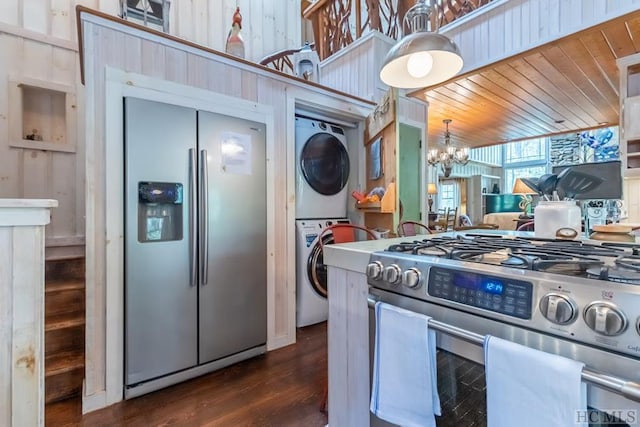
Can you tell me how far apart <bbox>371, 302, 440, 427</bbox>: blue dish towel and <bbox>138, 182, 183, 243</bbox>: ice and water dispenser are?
4.80ft

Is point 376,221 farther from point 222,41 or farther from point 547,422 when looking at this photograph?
point 222,41

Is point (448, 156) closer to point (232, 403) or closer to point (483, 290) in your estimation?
point (232, 403)

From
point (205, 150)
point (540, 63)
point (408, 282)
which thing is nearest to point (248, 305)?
point (205, 150)

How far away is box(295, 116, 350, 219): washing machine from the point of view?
9.64 feet

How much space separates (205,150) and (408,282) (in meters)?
1.63

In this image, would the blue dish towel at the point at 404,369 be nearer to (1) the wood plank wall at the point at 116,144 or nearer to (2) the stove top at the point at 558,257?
(2) the stove top at the point at 558,257

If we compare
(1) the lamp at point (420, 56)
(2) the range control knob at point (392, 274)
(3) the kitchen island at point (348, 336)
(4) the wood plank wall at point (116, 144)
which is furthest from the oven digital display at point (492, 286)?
(4) the wood plank wall at point (116, 144)

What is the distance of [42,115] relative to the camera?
9.52 ft

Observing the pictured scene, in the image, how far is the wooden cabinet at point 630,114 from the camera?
2.58 meters

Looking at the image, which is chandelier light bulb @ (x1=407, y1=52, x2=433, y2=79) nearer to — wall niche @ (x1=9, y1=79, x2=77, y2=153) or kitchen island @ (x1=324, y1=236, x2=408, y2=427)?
kitchen island @ (x1=324, y1=236, x2=408, y2=427)

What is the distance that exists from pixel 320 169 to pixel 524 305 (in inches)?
99.2

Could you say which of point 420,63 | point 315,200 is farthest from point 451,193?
point 420,63

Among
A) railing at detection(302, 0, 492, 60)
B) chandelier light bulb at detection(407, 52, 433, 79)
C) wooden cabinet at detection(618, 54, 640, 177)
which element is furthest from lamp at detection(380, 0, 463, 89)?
wooden cabinet at detection(618, 54, 640, 177)

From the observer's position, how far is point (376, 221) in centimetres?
297
